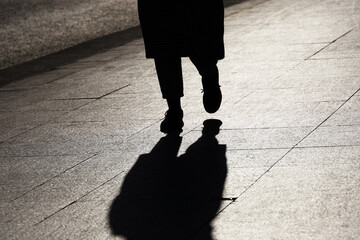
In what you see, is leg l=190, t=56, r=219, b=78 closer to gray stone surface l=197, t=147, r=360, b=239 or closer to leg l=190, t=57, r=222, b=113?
leg l=190, t=57, r=222, b=113

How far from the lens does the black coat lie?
6.05m

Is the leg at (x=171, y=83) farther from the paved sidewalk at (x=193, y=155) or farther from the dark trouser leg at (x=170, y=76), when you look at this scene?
the paved sidewalk at (x=193, y=155)

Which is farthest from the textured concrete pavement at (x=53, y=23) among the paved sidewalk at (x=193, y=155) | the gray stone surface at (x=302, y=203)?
the gray stone surface at (x=302, y=203)

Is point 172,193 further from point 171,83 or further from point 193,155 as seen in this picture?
point 171,83

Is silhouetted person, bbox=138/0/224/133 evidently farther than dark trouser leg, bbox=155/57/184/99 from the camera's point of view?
No

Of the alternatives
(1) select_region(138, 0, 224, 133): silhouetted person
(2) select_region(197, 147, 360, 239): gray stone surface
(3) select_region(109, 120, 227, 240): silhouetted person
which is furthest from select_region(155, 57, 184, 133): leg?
(2) select_region(197, 147, 360, 239): gray stone surface

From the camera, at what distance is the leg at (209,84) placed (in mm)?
6254

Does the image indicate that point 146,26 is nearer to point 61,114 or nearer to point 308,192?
point 61,114

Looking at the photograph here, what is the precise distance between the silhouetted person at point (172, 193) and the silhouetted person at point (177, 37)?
45 cm

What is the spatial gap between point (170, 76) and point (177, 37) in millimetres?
302

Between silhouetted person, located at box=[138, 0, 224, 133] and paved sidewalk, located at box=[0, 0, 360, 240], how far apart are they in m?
0.24

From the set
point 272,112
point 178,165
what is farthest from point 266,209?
point 272,112

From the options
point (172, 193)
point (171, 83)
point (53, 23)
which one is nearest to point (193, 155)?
point (172, 193)

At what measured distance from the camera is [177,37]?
605 centimetres
